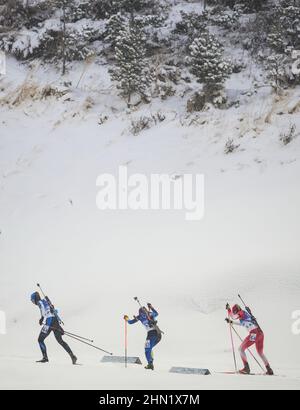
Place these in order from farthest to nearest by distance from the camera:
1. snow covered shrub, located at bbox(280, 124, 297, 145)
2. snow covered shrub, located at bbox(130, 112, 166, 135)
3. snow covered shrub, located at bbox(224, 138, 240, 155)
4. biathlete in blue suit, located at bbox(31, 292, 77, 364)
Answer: snow covered shrub, located at bbox(130, 112, 166, 135) → snow covered shrub, located at bbox(224, 138, 240, 155) → snow covered shrub, located at bbox(280, 124, 297, 145) → biathlete in blue suit, located at bbox(31, 292, 77, 364)

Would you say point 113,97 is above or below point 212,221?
above

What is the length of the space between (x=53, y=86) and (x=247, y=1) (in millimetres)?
10850

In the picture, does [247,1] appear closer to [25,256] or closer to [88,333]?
[25,256]

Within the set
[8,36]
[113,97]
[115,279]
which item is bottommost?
[115,279]

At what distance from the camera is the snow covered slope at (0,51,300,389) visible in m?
11.4

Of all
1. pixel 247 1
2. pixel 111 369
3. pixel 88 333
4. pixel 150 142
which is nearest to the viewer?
pixel 111 369

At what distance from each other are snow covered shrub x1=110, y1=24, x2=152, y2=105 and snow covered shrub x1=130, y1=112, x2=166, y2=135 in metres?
1.38

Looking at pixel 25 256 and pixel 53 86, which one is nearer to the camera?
pixel 25 256

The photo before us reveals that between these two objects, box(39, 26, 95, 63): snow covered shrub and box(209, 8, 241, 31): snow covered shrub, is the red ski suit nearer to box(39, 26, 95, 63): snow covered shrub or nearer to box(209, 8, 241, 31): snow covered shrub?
box(39, 26, 95, 63): snow covered shrub

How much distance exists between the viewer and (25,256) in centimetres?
1622

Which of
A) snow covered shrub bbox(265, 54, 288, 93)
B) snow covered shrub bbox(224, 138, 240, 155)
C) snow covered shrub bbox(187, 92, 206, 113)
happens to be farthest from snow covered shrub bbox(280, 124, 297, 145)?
snow covered shrub bbox(187, 92, 206, 113)

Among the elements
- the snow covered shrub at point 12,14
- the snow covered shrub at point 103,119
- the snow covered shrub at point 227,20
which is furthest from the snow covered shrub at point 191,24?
the snow covered shrub at point 12,14
